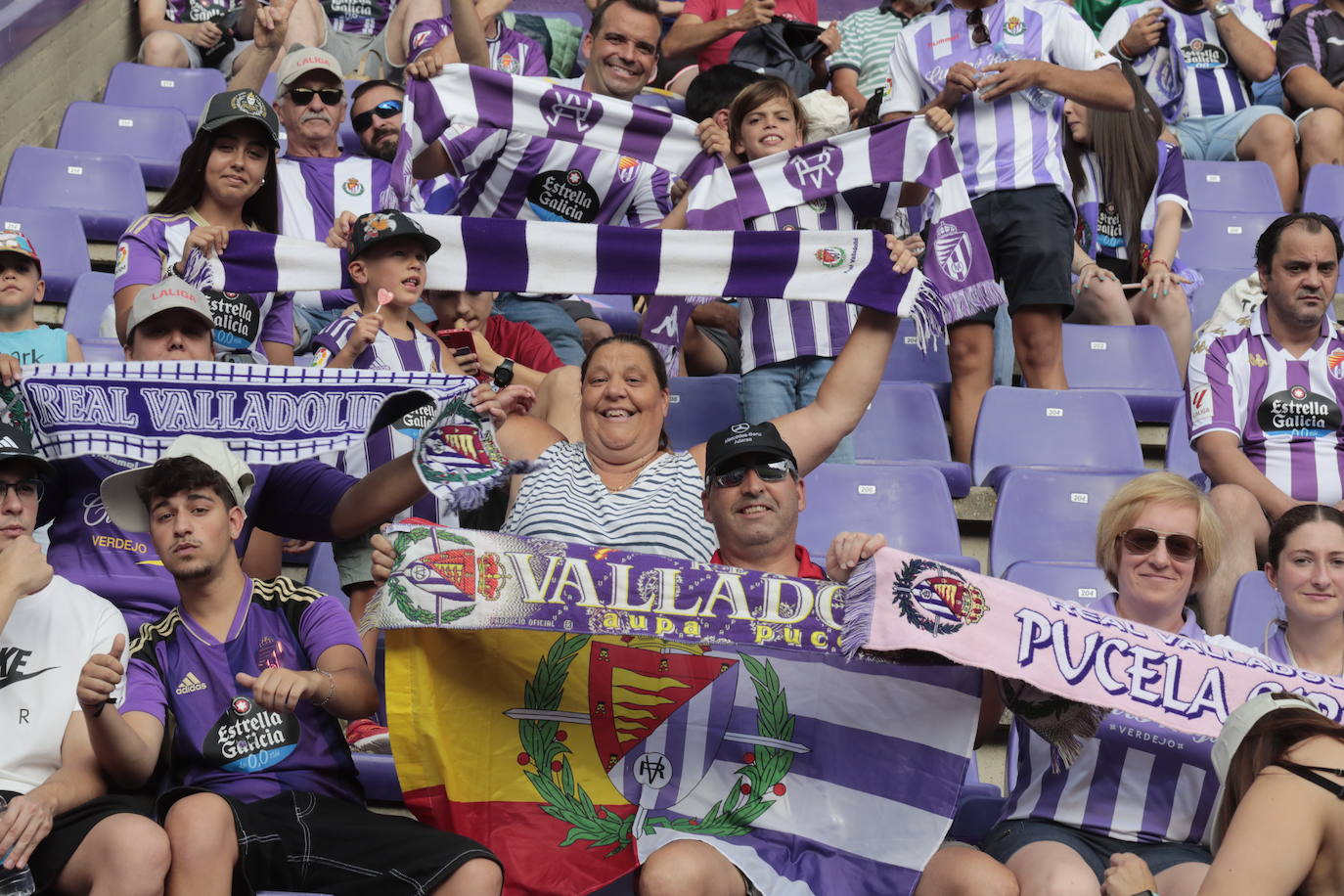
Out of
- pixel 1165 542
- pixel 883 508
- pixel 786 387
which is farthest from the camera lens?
pixel 786 387

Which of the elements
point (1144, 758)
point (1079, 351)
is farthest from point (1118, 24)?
point (1144, 758)

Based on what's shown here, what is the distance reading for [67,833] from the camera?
305 cm

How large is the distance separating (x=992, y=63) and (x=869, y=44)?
6.36 feet

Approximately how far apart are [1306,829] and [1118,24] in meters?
5.91

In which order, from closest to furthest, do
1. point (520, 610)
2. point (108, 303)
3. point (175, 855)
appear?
point (175, 855) < point (520, 610) < point (108, 303)

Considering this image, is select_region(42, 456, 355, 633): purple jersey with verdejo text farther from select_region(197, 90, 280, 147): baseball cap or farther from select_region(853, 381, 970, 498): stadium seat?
select_region(853, 381, 970, 498): stadium seat

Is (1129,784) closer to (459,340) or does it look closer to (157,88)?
(459,340)

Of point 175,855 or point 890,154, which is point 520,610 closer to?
point 175,855

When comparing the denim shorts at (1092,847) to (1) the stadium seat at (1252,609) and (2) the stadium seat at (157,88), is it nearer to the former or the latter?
(1) the stadium seat at (1252,609)

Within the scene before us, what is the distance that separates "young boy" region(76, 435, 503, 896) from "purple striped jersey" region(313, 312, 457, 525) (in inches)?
31.3

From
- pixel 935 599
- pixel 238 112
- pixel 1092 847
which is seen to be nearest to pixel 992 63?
pixel 238 112

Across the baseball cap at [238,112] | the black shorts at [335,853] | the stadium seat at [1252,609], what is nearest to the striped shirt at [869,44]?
the baseball cap at [238,112]

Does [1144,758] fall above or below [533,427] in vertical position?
below

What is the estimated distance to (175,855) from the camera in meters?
2.99
